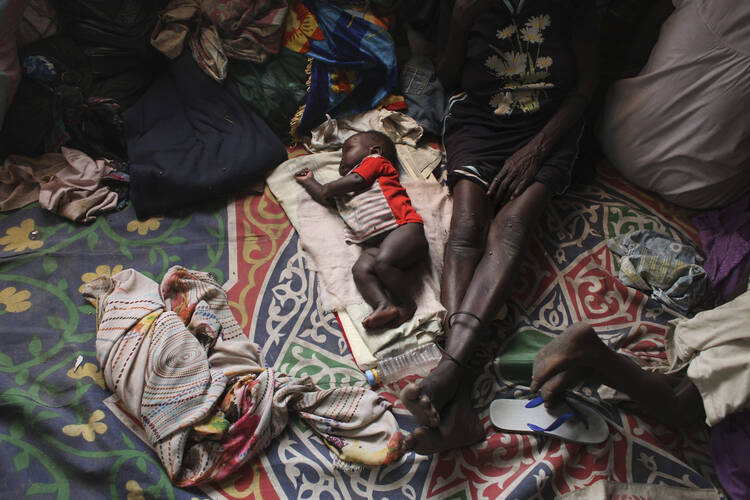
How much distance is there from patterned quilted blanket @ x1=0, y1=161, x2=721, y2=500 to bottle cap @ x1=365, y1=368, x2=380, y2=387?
3cm

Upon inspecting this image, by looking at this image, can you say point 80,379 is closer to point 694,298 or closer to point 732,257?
point 694,298

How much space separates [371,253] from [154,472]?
0.82m

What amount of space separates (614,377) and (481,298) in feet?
1.28

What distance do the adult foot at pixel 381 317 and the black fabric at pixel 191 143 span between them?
75 cm

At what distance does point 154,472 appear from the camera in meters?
1.12

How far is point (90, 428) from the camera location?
1155mm

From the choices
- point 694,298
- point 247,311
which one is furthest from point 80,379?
point 694,298

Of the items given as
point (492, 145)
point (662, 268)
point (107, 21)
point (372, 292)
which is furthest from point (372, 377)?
point (107, 21)

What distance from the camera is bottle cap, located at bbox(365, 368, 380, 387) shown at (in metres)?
1.34

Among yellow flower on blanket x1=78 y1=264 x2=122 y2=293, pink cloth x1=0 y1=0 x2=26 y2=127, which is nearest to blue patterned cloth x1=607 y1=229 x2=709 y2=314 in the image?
yellow flower on blanket x1=78 y1=264 x2=122 y2=293

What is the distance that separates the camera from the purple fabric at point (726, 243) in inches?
59.8

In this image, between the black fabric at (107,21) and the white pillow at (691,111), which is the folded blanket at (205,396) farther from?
the white pillow at (691,111)

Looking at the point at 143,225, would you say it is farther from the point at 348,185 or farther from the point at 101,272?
the point at 348,185

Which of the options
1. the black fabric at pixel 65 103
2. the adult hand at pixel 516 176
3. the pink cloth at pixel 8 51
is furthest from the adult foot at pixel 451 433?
the pink cloth at pixel 8 51
